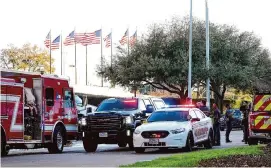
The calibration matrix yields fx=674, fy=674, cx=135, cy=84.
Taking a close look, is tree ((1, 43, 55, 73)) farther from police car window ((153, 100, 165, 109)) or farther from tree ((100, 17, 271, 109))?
police car window ((153, 100, 165, 109))

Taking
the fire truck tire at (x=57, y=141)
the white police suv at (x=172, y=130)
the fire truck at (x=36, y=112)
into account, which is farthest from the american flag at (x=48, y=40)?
the white police suv at (x=172, y=130)

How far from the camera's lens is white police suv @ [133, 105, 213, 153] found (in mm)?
21500

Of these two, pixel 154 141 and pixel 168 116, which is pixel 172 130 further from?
pixel 168 116

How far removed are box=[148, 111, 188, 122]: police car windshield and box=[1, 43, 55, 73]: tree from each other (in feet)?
203

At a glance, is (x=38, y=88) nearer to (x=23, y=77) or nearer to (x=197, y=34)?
(x=23, y=77)

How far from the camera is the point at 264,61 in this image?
66.7 meters

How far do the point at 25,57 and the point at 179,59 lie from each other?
3459 cm

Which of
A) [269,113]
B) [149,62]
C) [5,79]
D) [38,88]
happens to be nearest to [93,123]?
[38,88]

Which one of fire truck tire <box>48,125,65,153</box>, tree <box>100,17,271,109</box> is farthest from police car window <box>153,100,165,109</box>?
tree <box>100,17,271,109</box>

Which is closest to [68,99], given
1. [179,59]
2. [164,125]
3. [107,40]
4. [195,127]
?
[164,125]

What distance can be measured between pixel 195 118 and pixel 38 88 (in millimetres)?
5417

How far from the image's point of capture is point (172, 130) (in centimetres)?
2156

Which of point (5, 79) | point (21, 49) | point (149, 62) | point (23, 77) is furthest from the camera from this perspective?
point (21, 49)

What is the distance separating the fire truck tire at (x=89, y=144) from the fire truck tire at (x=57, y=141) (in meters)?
0.81
